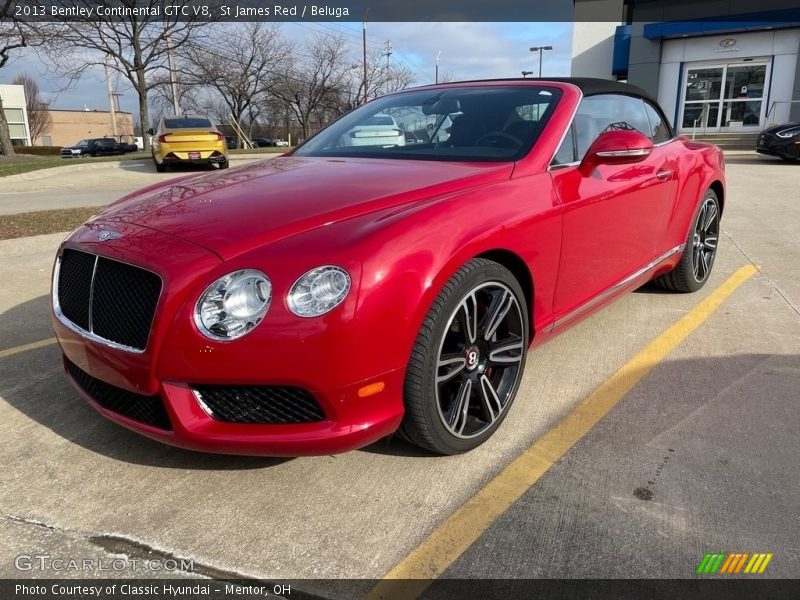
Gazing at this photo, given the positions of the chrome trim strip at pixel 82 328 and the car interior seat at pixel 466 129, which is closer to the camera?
the chrome trim strip at pixel 82 328

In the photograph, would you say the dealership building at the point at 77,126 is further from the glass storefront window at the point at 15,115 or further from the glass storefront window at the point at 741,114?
the glass storefront window at the point at 741,114

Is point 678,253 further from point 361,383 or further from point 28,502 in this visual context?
point 28,502

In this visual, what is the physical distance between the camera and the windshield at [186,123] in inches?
629

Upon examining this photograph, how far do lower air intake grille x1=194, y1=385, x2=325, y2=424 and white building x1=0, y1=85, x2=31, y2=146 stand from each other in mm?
81546

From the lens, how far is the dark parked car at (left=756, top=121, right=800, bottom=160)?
15945 mm

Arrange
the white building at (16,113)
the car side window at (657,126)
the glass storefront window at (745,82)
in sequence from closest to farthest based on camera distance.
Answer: the car side window at (657,126) < the glass storefront window at (745,82) < the white building at (16,113)

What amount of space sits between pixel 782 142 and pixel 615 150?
1625cm

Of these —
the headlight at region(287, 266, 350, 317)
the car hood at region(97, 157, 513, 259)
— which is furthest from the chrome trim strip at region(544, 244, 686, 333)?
the headlight at region(287, 266, 350, 317)

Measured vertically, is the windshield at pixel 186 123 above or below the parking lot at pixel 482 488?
above

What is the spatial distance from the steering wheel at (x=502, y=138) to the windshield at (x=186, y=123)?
14.3 metres

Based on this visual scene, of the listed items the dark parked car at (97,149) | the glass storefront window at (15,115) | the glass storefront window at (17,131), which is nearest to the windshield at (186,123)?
the dark parked car at (97,149)

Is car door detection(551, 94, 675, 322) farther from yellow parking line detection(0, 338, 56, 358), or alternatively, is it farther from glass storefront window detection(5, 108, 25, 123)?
glass storefront window detection(5, 108, 25, 123)

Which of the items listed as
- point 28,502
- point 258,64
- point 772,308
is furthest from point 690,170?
point 258,64

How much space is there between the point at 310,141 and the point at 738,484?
3.01 m
